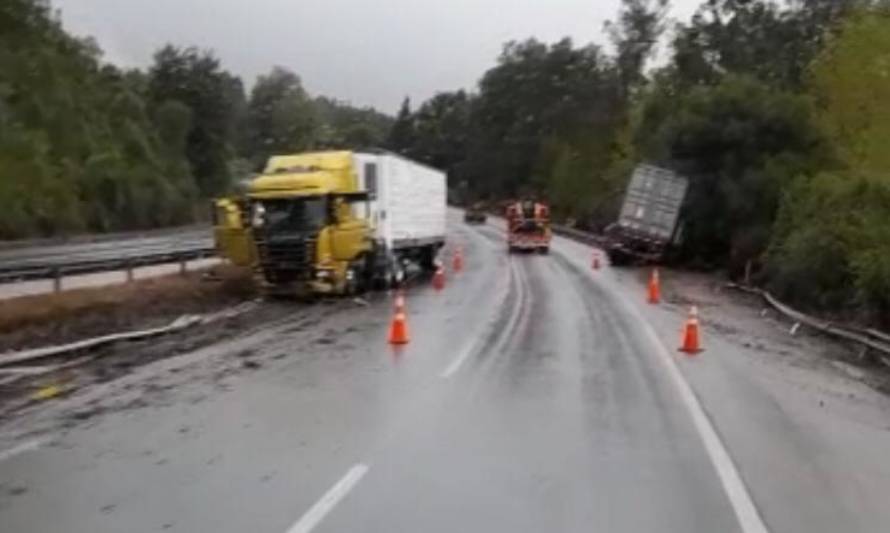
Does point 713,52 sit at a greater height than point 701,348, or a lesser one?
greater

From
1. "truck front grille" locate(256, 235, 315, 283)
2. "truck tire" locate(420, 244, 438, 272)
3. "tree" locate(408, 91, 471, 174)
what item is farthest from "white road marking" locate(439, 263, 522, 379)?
"tree" locate(408, 91, 471, 174)

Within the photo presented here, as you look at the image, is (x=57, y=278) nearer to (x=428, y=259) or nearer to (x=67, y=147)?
(x=428, y=259)

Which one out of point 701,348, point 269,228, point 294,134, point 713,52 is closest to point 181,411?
point 701,348

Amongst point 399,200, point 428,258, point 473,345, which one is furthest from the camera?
point 428,258

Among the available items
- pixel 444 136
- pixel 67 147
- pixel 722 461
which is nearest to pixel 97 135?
pixel 67 147

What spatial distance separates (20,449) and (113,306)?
15003 millimetres

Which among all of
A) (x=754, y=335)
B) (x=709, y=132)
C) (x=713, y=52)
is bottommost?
(x=754, y=335)

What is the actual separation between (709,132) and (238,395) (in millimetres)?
41744

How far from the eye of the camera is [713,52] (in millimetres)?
85812

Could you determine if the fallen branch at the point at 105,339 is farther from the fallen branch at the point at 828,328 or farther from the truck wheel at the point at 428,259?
the truck wheel at the point at 428,259

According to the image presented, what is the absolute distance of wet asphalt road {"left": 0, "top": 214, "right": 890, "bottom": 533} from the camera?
810 cm

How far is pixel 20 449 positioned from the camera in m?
10.7

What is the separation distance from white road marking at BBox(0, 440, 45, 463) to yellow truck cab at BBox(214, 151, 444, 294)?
19.6m

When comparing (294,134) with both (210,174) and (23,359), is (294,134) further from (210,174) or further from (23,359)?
(23,359)
